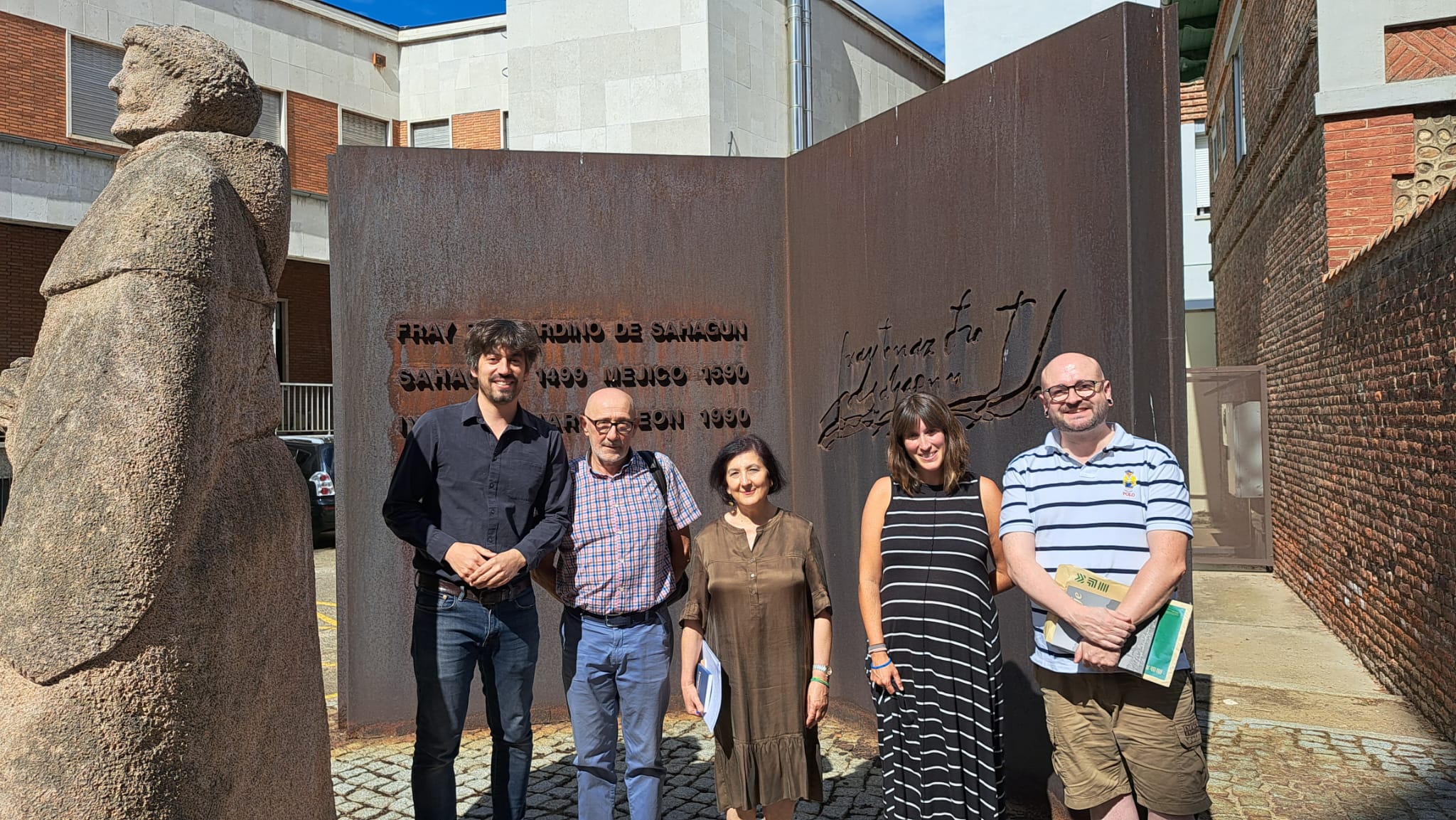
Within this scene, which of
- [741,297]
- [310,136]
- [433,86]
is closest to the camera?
[741,297]

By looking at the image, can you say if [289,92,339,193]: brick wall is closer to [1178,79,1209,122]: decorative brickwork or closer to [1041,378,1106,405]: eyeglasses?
[1178,79,1209,122]: decorative brickwork

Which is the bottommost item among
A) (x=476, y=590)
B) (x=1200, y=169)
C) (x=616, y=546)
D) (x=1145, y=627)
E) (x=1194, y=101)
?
(x=1145, y=627)

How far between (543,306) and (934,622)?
3.28m

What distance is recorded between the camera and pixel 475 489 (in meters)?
3.61

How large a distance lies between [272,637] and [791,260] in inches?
169

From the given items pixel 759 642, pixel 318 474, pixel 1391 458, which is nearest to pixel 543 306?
pixel 759 642

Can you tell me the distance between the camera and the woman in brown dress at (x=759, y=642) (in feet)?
11.7

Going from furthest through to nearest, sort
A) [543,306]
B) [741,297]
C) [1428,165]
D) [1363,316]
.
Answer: [1428,165]
[1363,316]
[741,297]
[543,306]

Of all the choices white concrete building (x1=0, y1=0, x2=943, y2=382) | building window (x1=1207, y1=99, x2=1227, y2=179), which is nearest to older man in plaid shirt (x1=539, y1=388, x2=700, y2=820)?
white concrete building (x1=0, y1=0, x2=943, y2=382)

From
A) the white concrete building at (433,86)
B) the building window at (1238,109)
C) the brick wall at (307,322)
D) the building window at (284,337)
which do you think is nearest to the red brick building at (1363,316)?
the building window at (1238,109)

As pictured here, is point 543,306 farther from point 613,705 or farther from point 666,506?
point 613,705

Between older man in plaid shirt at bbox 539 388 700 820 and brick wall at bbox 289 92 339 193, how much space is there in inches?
834

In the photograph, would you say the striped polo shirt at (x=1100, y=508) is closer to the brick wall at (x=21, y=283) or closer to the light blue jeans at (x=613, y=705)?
the light blue jeans at (x=613, y=705)

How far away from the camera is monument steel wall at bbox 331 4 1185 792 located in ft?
15.6
